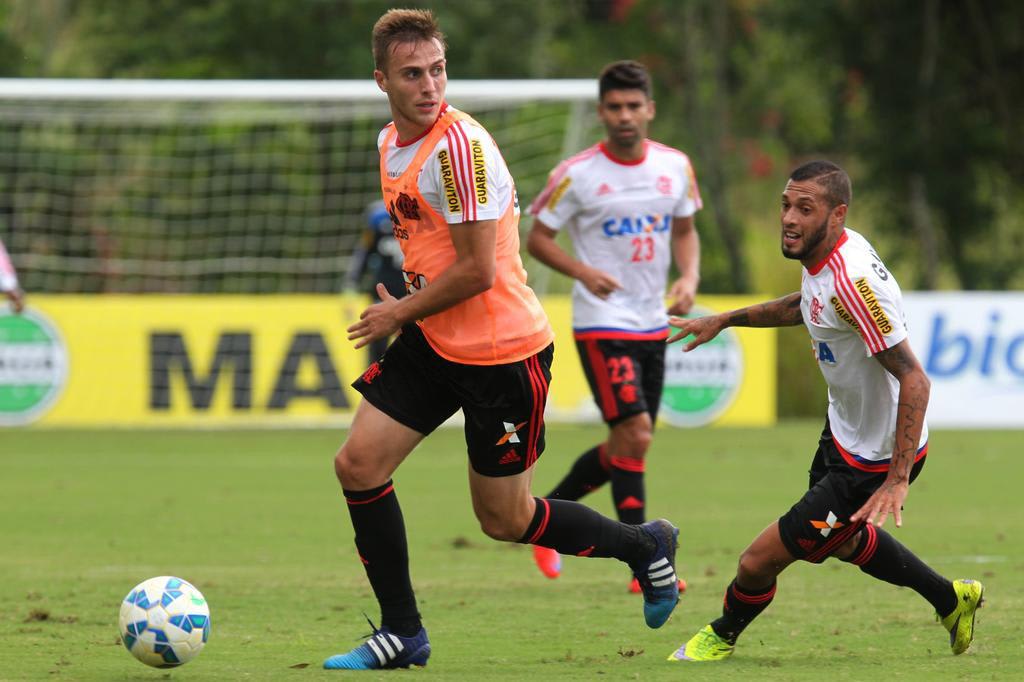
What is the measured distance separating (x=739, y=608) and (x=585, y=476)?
2.48 metres

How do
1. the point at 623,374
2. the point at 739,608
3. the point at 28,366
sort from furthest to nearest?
the point at 28,366 < the point at 623,374 < the point at 739,608

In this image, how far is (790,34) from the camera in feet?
85.0

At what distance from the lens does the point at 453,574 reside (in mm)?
8336

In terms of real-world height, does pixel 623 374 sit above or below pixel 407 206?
below

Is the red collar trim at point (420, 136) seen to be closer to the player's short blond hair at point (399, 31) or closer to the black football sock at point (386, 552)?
the player's short blond hair at point (399, 31)

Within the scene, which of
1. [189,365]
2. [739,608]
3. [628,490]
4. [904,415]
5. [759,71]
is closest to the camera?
[904,415]

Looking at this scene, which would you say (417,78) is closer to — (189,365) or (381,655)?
(381,655)

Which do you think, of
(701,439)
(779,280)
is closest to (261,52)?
(779,280)

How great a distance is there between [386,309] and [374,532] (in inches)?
32.3

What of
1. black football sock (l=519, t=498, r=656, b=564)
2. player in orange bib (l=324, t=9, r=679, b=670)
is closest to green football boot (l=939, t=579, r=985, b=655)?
black football sock (l=519, t=498, r=656, b=564)

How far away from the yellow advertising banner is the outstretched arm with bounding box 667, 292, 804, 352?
449 inches

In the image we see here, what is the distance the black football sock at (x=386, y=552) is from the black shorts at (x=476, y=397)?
0.29 meters

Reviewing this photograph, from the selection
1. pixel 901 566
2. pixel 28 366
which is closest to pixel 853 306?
pixel 901 566

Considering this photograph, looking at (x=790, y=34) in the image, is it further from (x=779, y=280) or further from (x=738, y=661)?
(x=738, y=661)
